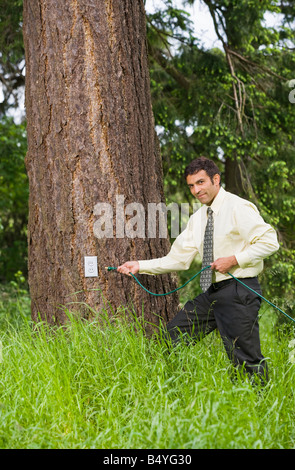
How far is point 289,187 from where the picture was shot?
25.9ft

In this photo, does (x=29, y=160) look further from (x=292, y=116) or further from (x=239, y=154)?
(x=292, y=116)

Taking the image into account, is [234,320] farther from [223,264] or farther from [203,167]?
[203,167]

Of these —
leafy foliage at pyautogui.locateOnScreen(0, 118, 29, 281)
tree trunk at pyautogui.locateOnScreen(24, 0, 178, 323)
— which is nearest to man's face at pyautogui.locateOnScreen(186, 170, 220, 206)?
tree trunk at pyautogui.locateOnScreen(24, 0, 178, 323)

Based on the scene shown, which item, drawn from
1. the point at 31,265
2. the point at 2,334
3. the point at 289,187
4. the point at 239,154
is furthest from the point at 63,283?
the point at 289,187

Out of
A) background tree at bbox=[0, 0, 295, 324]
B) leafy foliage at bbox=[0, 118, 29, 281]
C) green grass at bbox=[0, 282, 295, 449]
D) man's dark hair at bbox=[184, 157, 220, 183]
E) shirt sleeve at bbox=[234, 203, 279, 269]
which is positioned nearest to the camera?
green grass at bbox=[0, 282, 295, 449]

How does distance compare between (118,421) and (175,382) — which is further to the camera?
(175,382)

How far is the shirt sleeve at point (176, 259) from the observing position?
12.7 feet

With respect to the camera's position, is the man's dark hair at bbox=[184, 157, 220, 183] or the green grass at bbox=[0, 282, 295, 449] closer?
the green grass at bbox=[0, 282, 295, 449]

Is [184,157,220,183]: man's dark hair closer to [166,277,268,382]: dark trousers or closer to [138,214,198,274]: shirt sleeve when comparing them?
[138,214,198,274]: shirt sleeve

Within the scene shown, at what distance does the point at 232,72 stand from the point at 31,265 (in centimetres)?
456

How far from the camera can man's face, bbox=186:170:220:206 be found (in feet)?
12.5

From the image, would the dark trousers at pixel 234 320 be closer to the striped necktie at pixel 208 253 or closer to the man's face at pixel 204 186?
the striped necktie at pixel 208 253

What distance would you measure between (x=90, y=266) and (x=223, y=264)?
0.93 m
